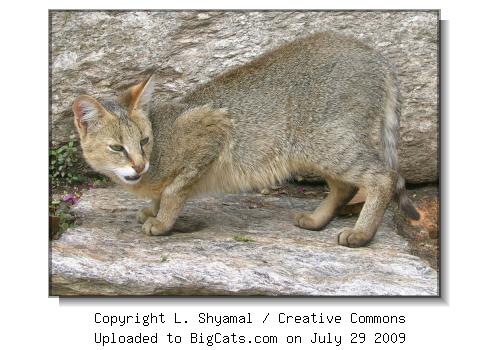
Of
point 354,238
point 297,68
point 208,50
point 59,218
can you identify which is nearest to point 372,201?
point 354,238

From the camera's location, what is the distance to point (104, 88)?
5.39m

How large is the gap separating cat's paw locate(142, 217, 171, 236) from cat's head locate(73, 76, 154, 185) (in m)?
0.30

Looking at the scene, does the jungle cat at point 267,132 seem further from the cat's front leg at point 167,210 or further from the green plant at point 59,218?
the green plant at point 59,218

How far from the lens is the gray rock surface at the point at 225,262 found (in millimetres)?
4297

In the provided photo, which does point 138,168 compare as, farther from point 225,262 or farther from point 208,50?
point 208,50

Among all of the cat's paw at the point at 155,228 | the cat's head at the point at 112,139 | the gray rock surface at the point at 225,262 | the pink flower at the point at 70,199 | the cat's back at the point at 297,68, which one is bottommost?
the gray rock surface at the point at 225,262

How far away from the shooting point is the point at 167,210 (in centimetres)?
474

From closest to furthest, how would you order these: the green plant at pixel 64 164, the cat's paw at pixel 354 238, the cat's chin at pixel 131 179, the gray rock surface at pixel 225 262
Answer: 1. the gray rock surface at pixel 225 262
2. the cat's chin at pixel 131 179
3. the cat's paw at pixel 354 238
4. the green plant at pixel 64 164

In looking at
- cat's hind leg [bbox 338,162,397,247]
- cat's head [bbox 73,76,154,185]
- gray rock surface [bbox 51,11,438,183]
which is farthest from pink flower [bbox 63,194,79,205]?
cat's hind leg [bbox 338,162,397,247]

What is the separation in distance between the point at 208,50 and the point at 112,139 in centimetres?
125

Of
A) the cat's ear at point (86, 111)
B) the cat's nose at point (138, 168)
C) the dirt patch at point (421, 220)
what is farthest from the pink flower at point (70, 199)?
the dirt patch at point (421, 220)

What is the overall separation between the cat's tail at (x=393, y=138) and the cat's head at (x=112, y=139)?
1475 millimetres

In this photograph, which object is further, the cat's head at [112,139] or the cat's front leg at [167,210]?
the cat's front leg at [167,210]

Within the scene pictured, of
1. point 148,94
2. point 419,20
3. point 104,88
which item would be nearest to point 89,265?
point 148,94
